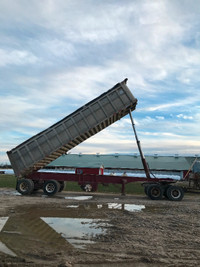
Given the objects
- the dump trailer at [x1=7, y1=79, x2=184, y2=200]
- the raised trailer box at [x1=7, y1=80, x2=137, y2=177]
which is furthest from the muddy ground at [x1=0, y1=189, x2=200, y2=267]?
the raised trailer box at [x1=7, y1=80, x2=137, y2=177]

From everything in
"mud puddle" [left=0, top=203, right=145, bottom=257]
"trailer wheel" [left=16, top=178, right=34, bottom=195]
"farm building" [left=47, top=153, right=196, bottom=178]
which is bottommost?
"mud puddle" [left=0, top=203, right=145, bottom=257]

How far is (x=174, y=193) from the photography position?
1404 cm

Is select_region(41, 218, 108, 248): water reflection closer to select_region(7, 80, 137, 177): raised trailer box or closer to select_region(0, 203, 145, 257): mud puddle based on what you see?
select_region(0, 203, 145, 257): mud puddle

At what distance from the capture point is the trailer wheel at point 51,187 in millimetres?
14656

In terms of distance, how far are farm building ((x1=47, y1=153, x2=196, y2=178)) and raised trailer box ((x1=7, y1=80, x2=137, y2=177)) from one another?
31681mm

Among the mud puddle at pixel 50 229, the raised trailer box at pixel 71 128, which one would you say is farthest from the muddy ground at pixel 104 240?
the raised trailer box at pixel 71 128

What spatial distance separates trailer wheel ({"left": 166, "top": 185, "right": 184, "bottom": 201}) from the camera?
13942 millimetres

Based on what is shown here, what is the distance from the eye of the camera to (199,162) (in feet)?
60.9

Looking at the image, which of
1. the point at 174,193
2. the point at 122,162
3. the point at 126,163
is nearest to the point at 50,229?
the point at 174,193

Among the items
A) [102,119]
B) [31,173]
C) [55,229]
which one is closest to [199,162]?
[102,119]

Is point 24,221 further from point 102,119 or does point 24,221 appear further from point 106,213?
point 102,119

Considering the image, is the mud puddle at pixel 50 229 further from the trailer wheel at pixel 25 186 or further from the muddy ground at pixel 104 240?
the trailer wheel at pixel 25 186

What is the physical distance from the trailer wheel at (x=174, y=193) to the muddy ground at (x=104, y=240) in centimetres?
430

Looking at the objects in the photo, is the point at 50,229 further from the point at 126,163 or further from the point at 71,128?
the point at 126,163
